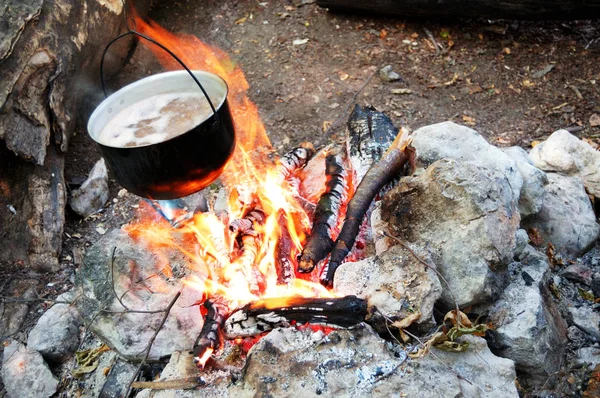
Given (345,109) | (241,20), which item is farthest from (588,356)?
(241,20)

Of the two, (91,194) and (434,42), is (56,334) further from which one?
(434,42)

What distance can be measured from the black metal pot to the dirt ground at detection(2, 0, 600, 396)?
1654 mm

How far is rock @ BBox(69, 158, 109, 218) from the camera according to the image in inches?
162

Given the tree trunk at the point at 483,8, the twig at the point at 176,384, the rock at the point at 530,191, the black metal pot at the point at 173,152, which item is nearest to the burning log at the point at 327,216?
the black metal pot at the point at 173,152

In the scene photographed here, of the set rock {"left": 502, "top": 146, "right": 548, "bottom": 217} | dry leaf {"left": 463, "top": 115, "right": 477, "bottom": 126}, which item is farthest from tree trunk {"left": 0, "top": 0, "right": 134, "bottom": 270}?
dry leaf {"left": 463, "top": 115, "right": 477, "bottom": 126}

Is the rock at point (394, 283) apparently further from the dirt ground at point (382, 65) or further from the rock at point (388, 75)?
the rock at point (388, 75)

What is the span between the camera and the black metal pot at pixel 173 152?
234 cm

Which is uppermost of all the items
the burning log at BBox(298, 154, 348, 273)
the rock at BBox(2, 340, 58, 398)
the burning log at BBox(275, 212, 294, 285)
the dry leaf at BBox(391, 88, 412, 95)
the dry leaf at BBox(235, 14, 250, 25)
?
the burning log at BBox(298, 154, 348, 273)

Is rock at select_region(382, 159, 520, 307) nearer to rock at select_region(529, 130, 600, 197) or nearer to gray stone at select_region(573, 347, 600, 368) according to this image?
gray stone at select_region(573, 347, 600, 368)

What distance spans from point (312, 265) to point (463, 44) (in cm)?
397

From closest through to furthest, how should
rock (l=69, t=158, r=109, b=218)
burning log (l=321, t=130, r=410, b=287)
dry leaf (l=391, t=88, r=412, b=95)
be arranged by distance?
1. burning log (l=321, t=130, r=410, b=287)
2. rock (l=69, t=158, r=109, b=218)
3. dry leaf (l=391, t=88, r=412, b=95)

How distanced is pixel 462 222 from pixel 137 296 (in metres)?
1.82

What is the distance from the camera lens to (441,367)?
2117mm

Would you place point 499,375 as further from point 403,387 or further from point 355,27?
point 355,27
